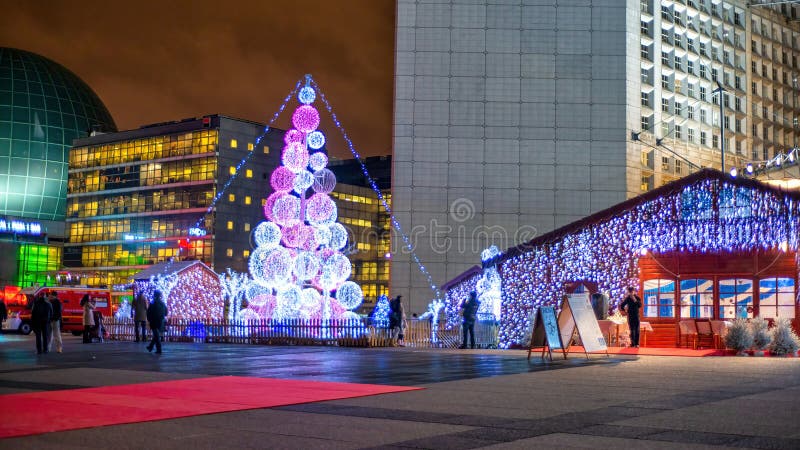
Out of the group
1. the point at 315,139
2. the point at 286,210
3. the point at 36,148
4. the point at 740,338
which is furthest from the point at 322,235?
the point at 36,148

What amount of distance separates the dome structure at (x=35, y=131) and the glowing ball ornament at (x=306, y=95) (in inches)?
4074

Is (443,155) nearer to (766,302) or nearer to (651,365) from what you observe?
(766,302)

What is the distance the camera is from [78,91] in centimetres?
14138

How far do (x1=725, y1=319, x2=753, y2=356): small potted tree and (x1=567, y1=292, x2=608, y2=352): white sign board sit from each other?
441 cm

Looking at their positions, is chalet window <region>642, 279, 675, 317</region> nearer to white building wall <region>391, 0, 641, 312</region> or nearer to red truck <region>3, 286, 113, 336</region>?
white building wall <region>391, 0, 641, 312</region>

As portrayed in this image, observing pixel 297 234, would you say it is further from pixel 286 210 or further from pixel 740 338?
pixel 740 338

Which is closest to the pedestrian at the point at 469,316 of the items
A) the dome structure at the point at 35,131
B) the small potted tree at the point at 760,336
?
the small potted tree at the point at 760,336

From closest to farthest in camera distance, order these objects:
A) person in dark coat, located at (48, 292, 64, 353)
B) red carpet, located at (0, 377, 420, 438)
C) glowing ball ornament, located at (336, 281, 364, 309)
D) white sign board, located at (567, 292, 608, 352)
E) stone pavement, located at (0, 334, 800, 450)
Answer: stone pavement, located at (0, 334, 800, 450)
red carpet, located at (0, 377, 420, 438)
white sign board, located at (567, 292, 608, 352)
person in dark coat, located at (48, 292, 64, 353)
glowing ball ornament, located at (336, 281, 364, 309)

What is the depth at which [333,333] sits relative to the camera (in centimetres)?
3203

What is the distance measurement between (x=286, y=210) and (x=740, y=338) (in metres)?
16.8

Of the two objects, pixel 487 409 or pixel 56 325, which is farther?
pixel 56 325

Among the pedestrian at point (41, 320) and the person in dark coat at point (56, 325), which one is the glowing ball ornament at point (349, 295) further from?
the pedestrian at point (41, 320)

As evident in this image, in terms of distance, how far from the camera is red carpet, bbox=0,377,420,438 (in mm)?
10305

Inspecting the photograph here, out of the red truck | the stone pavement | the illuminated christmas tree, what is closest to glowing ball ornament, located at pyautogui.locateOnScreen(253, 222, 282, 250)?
the illuminated christmas tree
